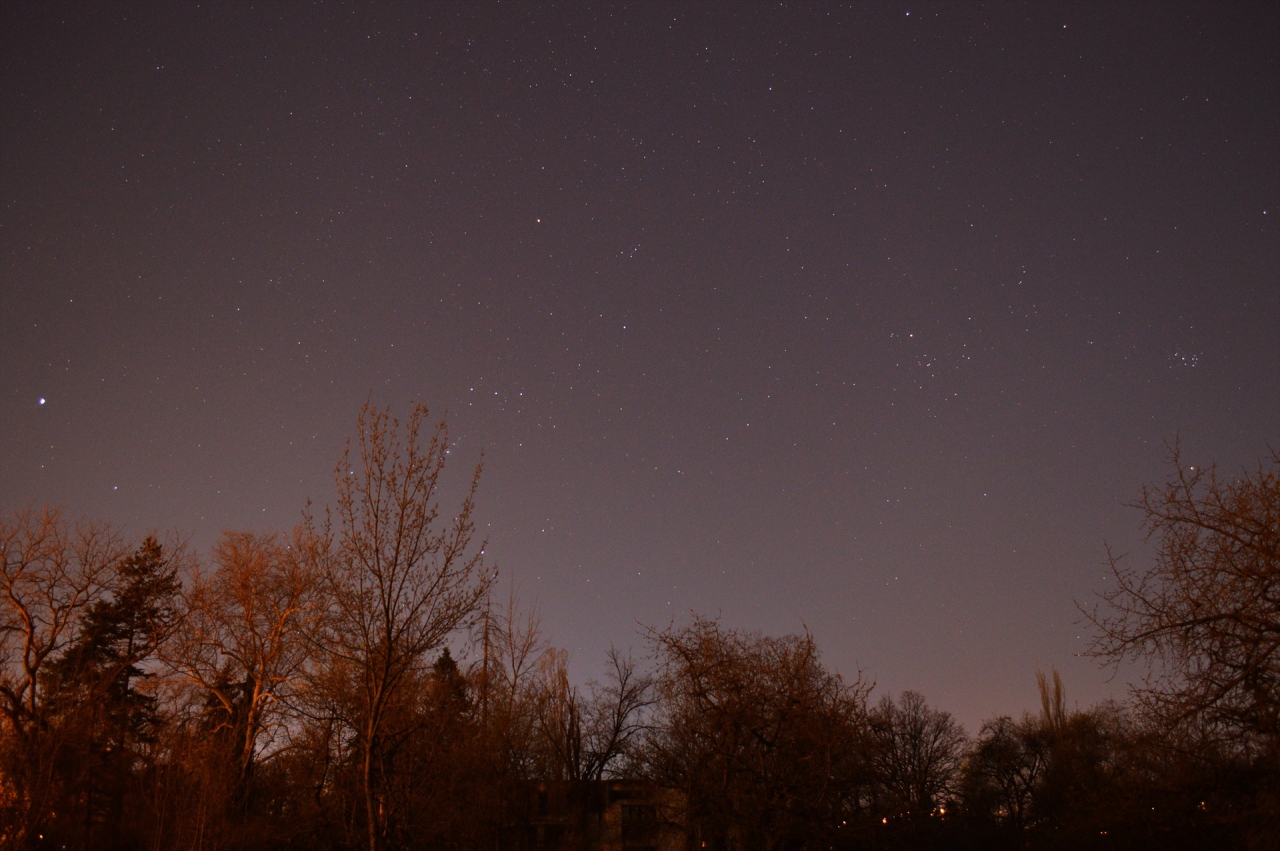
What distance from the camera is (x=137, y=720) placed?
3175 cm

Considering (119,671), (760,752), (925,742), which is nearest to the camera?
(760,752)

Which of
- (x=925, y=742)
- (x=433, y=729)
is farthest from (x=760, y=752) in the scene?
(x=925, y=742)

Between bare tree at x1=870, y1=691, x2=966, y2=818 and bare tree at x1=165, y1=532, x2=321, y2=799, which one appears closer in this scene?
bare tree at x1=165, y1=532, x2=321, y2=799

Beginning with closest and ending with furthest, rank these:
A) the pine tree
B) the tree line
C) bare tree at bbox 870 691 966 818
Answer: the tree line < the pine tree < bare tree at bbox 870 691 966 818

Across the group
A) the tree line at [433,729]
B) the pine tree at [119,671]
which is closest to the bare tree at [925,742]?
the tree line at [433,729]

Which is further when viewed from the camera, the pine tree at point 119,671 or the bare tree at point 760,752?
the pine tree at point 119,671

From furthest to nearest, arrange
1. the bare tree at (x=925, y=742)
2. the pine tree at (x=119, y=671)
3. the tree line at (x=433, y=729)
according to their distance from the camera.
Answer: the bare tree at (x=925, y=742)
the pine tree at (x=119, y=671)
the tree line at (x=433, y=729)

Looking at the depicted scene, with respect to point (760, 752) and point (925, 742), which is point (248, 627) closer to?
point (760, 752)

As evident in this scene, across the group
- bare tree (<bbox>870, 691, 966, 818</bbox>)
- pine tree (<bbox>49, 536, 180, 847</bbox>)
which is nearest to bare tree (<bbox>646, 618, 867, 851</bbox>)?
pine tree (<bbox>49, 536, 180, 847</bbox>)

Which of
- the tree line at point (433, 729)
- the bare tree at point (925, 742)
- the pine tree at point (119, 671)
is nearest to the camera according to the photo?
the tree line at point (433, 729)

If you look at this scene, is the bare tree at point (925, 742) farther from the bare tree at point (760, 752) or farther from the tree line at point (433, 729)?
the bare tree at point (760, 752)

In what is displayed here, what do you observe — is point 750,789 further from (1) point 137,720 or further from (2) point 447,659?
(2) point 447,659

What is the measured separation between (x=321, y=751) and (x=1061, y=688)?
60768 millimetres

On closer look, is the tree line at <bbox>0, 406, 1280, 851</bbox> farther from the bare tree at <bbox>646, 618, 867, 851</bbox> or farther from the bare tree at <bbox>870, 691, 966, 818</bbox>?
the bare tree at <bbox>870, 691, 966, 818</bbox>
